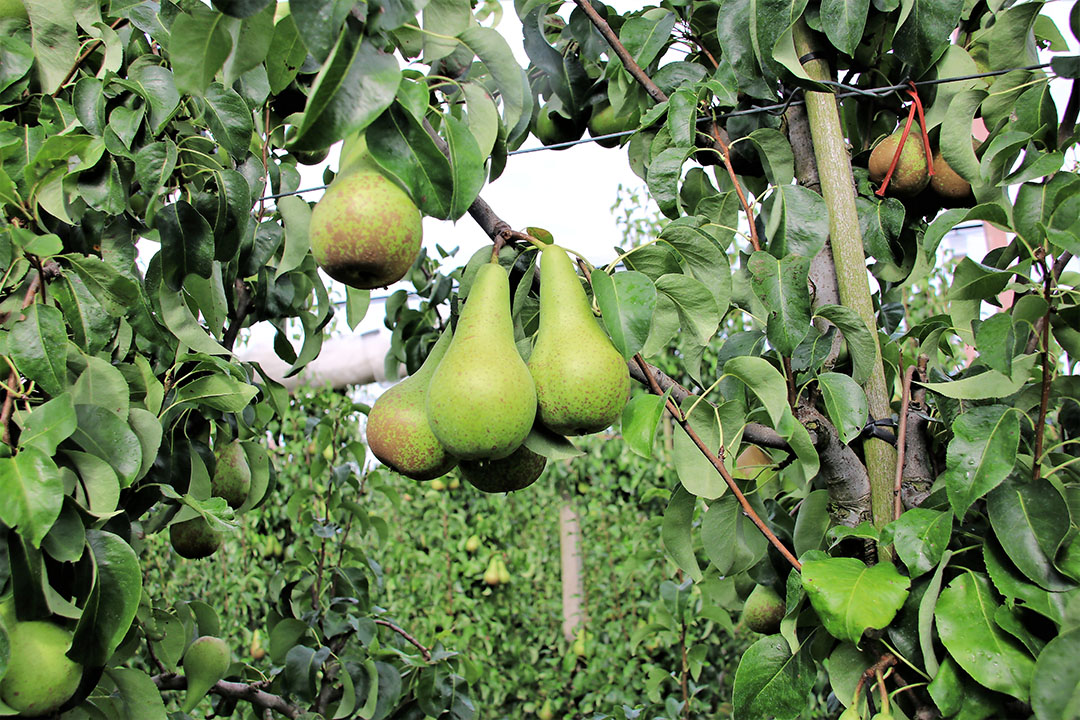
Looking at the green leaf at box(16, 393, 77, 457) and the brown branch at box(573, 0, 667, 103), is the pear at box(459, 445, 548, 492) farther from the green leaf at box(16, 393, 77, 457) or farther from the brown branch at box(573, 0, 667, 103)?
the brown branch at box(573, 0, 667, 103)

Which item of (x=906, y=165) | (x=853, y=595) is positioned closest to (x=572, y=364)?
(x=853, y=595)

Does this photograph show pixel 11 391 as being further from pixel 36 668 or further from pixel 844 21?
pixel 844 21

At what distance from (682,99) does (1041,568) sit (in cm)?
75

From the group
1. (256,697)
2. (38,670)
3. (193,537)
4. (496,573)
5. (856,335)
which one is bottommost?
(496,573)

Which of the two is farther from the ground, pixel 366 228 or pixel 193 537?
pixel 366 228

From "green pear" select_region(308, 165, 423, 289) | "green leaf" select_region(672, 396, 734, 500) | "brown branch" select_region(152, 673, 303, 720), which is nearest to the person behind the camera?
"green pear" select_region(308, 165, 423, 289)

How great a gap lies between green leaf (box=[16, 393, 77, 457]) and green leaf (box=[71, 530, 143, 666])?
115 millimetres

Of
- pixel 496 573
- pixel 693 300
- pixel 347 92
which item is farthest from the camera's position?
pixel 496 573

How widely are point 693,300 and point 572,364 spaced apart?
22 cm

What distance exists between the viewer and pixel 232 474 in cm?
149

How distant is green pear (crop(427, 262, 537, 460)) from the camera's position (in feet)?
2.54

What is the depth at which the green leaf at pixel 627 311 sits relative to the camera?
846mm

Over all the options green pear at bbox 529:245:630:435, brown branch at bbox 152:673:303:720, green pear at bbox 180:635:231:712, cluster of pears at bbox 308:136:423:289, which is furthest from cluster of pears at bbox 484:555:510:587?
cluster of pears at bbox 308:136:423:289

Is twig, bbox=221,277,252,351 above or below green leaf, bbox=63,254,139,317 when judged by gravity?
below
